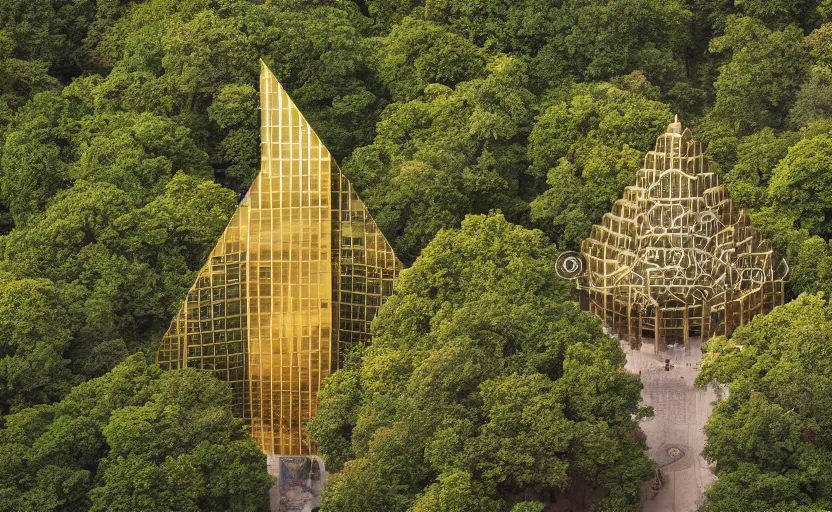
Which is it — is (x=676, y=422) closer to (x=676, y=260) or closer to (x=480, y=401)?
(x=676, y=260)

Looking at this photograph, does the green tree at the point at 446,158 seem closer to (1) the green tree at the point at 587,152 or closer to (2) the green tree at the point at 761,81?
(1) the green tree at the point at 587,152

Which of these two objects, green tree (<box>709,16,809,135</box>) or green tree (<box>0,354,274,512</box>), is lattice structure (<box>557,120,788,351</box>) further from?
green tree (<box>0,354,274,512</box>)

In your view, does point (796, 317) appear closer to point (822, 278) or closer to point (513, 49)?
point (822, 278)

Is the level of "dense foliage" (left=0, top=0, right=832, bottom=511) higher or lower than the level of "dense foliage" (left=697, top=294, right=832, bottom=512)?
higher

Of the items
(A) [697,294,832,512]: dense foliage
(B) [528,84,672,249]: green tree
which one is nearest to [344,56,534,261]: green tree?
(B) [528,84,672,249]: green tree

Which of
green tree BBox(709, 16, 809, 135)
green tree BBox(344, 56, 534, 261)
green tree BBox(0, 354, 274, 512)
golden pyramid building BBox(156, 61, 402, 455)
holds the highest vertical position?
green tree BBox(709, 16, 809, 135)
